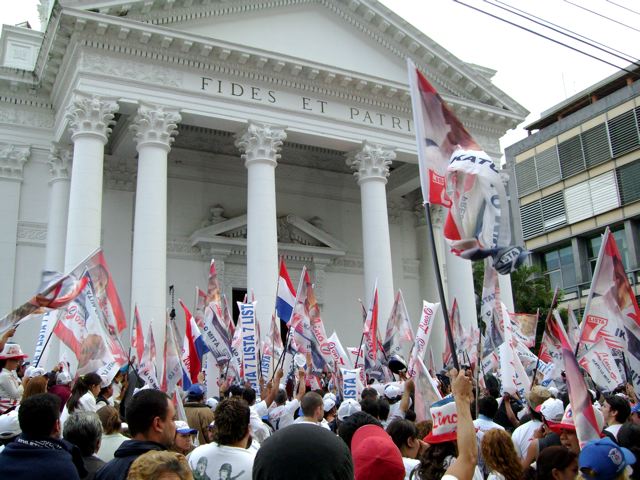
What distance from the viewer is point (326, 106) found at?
21.6 metres

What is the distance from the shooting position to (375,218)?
70.9 feet

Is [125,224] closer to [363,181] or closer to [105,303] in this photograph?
[363,181]

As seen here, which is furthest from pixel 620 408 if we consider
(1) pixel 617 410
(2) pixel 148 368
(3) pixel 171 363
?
(2) pixel 148 368

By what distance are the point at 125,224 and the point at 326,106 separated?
25.3 ft

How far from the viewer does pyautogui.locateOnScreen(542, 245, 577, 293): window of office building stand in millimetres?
39656

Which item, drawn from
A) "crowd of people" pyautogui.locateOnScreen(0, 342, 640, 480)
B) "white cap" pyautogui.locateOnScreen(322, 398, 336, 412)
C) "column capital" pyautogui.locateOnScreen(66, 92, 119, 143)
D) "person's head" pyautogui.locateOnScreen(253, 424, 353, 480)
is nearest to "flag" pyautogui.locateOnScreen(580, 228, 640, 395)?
"crowd of people" pyautogui.locateOnScreen(0, 342, 640, 480)

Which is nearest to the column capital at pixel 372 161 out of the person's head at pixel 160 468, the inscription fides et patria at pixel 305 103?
the inscription fides et patria at pixel 305 103

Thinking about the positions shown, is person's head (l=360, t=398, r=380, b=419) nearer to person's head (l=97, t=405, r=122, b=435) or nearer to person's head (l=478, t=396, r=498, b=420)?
person's head (l=478, t=396, r=498, b=420)

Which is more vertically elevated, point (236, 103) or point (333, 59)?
point (333, 59)

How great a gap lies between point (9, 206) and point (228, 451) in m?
18.2

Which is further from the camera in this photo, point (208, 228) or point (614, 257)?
point (208, 228)

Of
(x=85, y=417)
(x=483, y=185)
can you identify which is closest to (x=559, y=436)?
(x=483, y=185)

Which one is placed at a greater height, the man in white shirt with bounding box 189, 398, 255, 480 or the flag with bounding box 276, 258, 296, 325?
the flag with bounding box 276, 258, 296, 325

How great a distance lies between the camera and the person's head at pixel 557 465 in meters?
3.84
